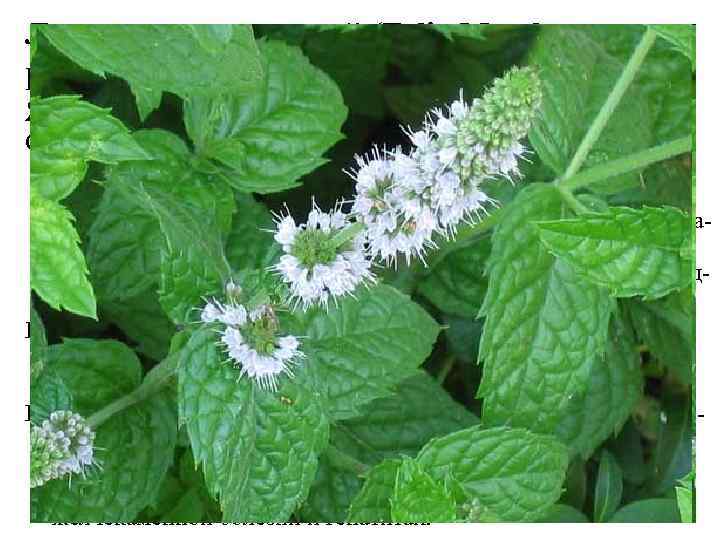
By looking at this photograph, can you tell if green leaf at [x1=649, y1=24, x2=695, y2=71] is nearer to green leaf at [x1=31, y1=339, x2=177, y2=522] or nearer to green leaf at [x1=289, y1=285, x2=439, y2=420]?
green leaf at [x1=289, y1=285, x2=439, y2=420]

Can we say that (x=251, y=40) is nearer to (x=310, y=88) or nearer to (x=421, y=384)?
(x=310, y=88)

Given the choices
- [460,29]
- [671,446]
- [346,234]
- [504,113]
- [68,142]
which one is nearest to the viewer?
[504,113]

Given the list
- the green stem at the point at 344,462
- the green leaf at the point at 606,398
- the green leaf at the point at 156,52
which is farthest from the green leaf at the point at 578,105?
the green stem at the point at 344,462

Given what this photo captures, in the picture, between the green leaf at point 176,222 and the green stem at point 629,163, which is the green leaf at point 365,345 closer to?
the green leaf at point 176,222

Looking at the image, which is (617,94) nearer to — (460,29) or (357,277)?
(460,29)

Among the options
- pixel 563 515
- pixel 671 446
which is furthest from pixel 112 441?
pixel 671 446

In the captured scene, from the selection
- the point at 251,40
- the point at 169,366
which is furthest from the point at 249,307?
the point at 251,40

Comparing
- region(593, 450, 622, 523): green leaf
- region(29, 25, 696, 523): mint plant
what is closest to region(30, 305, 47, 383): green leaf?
region(29, 25, 696, 523): mint plant
